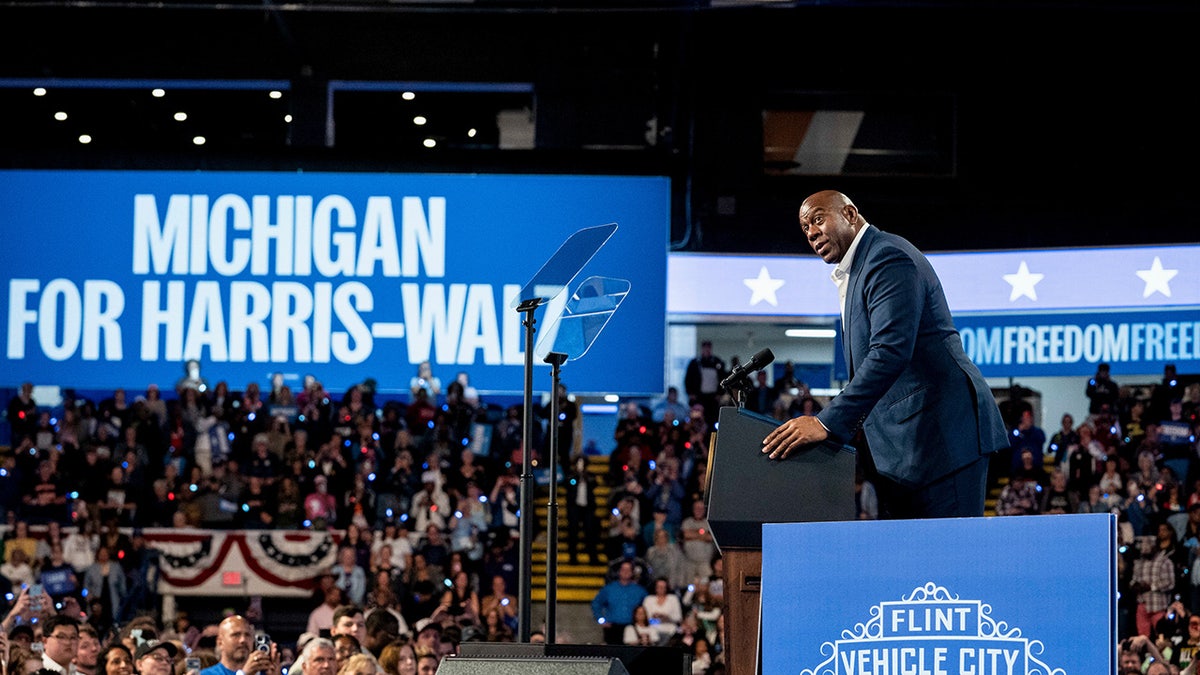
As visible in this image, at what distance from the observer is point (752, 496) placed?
3670 mm

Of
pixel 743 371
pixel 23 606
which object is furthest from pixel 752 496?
pixel 23 606

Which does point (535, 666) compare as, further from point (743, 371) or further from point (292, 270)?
point (292, 270)

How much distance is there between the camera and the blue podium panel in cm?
297

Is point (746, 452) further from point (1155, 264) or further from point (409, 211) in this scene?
point (1155, 264)

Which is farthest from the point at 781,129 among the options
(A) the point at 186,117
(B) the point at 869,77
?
(A) the point at 186,117

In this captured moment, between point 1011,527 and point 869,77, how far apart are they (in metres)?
19.5

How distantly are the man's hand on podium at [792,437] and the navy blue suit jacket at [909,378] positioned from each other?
0.22 ft

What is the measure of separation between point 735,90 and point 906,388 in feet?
61.1

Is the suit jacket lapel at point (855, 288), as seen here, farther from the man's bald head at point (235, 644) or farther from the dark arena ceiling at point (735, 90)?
the dark arena ceiling at point (735, 90)

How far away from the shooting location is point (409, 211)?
17.1m

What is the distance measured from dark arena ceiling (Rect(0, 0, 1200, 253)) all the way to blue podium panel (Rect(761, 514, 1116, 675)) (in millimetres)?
17783

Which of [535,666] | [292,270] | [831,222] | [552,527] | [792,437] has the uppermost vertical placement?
[292,270]

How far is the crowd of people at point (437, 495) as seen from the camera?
1334 centimetres

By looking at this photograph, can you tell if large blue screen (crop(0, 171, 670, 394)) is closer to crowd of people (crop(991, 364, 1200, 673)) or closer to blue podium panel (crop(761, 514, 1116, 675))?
crowd of people (crop(991, 364, 1200, 673))
